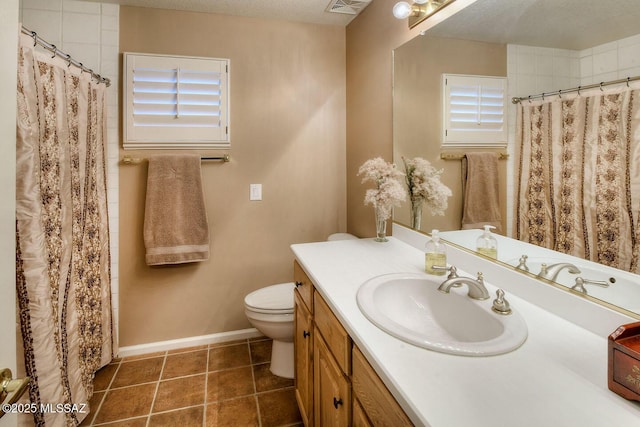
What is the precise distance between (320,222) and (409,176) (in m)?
1.01

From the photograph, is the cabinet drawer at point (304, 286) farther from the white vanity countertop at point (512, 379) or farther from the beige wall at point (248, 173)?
the beige wall at point (248, 173)

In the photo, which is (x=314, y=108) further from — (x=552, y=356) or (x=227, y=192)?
(x=552, y=356)

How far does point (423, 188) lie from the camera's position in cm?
165

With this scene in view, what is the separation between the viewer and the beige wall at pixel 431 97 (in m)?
1.23

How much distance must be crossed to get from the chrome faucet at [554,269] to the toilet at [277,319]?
1.26m

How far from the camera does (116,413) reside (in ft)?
5.70

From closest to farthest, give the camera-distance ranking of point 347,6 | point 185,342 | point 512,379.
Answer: point 512,379 → point 347,6 → point 185,342

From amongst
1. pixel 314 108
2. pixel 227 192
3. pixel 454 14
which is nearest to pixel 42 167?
pixel 227 192

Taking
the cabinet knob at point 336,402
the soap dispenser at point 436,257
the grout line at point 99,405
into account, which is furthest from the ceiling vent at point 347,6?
the grout line at point 99,405

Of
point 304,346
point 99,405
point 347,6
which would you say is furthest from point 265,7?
point 99,405

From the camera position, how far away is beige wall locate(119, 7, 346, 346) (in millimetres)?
2236

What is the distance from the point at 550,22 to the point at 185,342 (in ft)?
8.68

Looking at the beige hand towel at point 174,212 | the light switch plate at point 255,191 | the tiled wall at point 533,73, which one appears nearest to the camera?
the tiled wall at point 533,73

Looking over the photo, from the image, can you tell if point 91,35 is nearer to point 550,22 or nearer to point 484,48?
point 484,48
